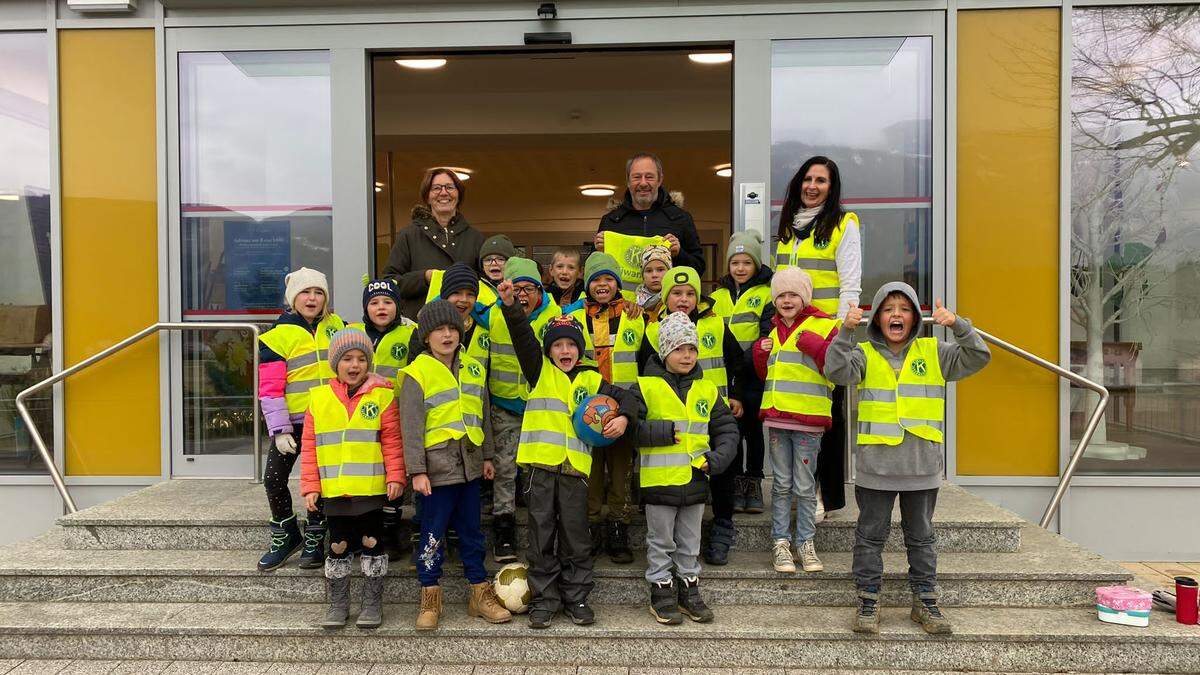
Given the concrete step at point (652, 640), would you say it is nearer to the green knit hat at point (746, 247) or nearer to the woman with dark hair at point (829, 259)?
the woman with dark hair at point (829, 259)

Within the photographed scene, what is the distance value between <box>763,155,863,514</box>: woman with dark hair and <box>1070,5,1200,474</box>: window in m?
2.24

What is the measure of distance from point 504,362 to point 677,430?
1.02 m

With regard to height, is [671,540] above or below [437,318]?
below

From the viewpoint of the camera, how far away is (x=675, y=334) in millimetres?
3816

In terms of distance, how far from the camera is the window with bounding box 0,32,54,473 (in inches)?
230

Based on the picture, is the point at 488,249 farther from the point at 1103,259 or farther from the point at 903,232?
the point at 1103,259

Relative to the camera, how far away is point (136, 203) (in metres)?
5.80

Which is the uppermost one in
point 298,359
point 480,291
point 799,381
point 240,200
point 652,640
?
point 240,200

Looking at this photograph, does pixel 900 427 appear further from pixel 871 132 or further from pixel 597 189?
pixel 597 189

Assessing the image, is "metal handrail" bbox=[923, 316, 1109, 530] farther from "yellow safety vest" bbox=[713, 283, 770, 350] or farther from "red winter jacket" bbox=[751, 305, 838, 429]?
"red winter jacket" bbox=[751, 305, 838, 429]

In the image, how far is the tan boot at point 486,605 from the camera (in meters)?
3.85

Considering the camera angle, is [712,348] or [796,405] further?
[712,348]

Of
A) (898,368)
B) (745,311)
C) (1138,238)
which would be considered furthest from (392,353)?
(1138,238)

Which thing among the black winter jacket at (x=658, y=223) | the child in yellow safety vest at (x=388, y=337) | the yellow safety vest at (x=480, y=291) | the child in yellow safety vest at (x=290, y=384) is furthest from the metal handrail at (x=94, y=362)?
the black winter jacket at (x=658, y=223)
